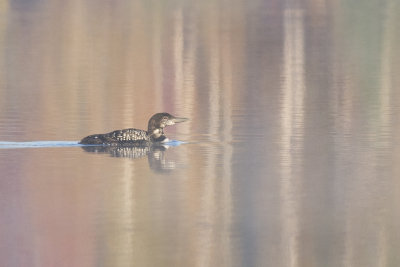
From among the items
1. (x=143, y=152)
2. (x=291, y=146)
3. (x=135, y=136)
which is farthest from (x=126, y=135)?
(x=291, y=146)

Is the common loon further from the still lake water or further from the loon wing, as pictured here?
the still lake water

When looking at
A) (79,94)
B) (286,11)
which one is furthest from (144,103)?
(286,11)

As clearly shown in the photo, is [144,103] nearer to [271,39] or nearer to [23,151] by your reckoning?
[23,151]

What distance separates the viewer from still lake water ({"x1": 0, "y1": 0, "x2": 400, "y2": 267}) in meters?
8.43

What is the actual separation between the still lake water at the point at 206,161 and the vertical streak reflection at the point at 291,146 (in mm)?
21

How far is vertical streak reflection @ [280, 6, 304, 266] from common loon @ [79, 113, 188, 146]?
1.16m

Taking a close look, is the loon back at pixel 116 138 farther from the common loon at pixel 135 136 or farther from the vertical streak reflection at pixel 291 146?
the vertical streak reflection at pixel 291 146

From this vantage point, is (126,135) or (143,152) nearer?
(143,152)

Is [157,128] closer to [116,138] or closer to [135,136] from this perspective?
[135,136]

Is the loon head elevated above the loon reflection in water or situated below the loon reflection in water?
above

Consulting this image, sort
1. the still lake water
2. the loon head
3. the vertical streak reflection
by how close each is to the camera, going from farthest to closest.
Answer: the loon head
the vertical streak reflection
the still lake water

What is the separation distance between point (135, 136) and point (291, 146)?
149 centimetres

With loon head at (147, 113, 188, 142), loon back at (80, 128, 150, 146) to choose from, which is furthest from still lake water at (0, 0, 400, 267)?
loon head at (147, 113, 188, 142)

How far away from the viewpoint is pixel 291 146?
40.1 ft
